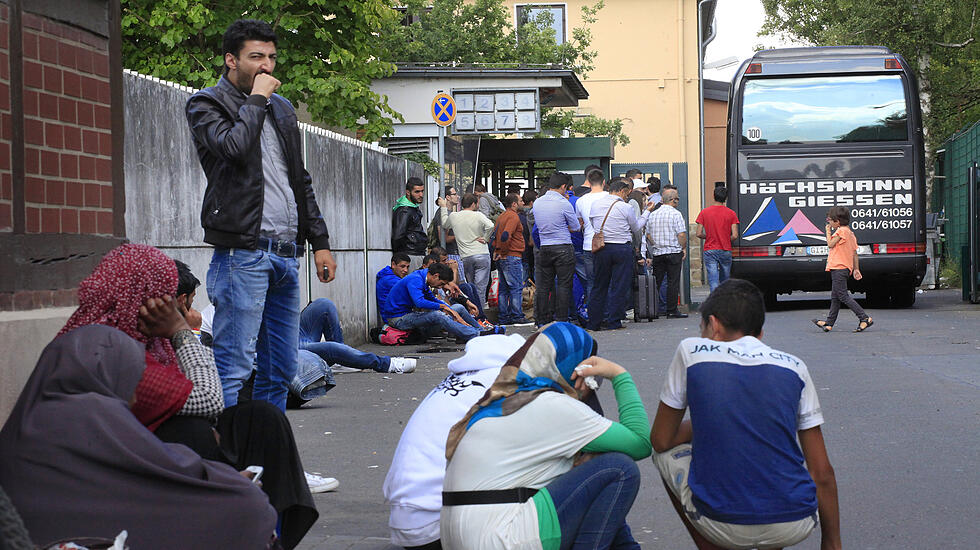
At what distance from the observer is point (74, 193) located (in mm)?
5945

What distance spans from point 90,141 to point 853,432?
4.68 meters

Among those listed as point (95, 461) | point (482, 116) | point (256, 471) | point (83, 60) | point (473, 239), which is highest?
point (482, 116)

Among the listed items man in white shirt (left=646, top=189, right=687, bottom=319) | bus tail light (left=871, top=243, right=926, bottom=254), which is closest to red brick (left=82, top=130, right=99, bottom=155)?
man in white shirt (left=646, top=189, right=687, bottom=319)

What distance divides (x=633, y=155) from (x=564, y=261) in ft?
77.4

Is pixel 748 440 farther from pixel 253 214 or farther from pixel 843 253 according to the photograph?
pixel 843 253

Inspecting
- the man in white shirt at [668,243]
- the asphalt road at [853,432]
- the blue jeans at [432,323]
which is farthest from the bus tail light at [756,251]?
the blue jeans at [432,323]

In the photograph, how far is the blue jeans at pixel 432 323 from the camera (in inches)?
541

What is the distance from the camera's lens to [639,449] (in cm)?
413

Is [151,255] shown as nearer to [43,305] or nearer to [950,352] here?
[43,305]

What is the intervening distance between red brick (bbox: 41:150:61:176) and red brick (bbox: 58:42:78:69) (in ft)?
1.55

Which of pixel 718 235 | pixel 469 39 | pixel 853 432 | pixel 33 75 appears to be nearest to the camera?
pixel 33 75

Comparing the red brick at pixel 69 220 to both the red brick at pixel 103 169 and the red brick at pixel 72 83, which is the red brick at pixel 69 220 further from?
the red brick at pixel 72 83

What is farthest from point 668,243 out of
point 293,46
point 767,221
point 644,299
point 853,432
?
point 853,432

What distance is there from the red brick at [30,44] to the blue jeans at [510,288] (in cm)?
1157
